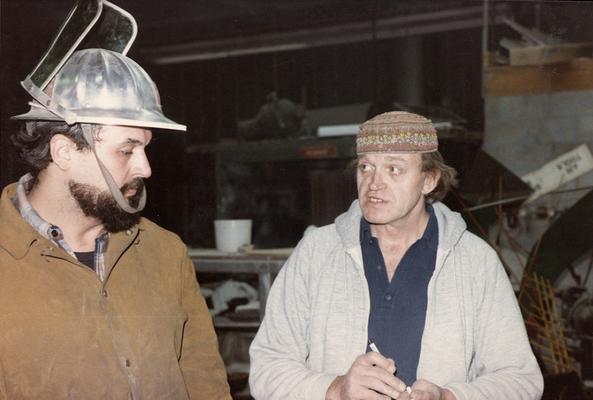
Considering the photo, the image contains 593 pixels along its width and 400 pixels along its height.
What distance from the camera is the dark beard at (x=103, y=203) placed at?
183 centimetres

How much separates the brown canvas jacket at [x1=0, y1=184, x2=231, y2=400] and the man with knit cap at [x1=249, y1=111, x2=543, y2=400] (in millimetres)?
252

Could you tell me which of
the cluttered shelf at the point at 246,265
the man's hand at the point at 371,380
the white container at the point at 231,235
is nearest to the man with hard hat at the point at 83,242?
the man's hand at the point at 371,380

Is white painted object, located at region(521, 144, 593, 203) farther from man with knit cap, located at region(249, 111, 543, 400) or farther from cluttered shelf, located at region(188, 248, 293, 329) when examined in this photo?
man with knit cap, located at region(249, 111, 543, 400)

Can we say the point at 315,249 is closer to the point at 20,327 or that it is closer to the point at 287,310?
the point at 287,310

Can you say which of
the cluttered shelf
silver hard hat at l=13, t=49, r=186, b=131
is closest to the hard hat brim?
silver hard hat at l=13, t=49, r=186, b=131

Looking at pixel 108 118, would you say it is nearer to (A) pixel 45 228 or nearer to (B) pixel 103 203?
(B) pixel 103 203

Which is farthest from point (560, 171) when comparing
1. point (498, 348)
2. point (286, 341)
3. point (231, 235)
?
point (286, 341)

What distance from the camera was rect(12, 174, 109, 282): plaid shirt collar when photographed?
180cm

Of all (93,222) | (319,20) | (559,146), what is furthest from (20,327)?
(319,20)

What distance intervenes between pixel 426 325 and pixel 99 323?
95 centimetres

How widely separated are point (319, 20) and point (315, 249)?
3.92m

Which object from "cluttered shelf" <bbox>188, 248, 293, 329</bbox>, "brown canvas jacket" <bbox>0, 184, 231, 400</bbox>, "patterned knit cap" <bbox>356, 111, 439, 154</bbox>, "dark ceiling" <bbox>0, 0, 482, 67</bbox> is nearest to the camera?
"brown canvas jacket" <bbox>0, 184, 231, 400</bbox>

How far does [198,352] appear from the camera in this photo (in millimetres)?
2125

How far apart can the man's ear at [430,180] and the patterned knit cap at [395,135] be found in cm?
12
